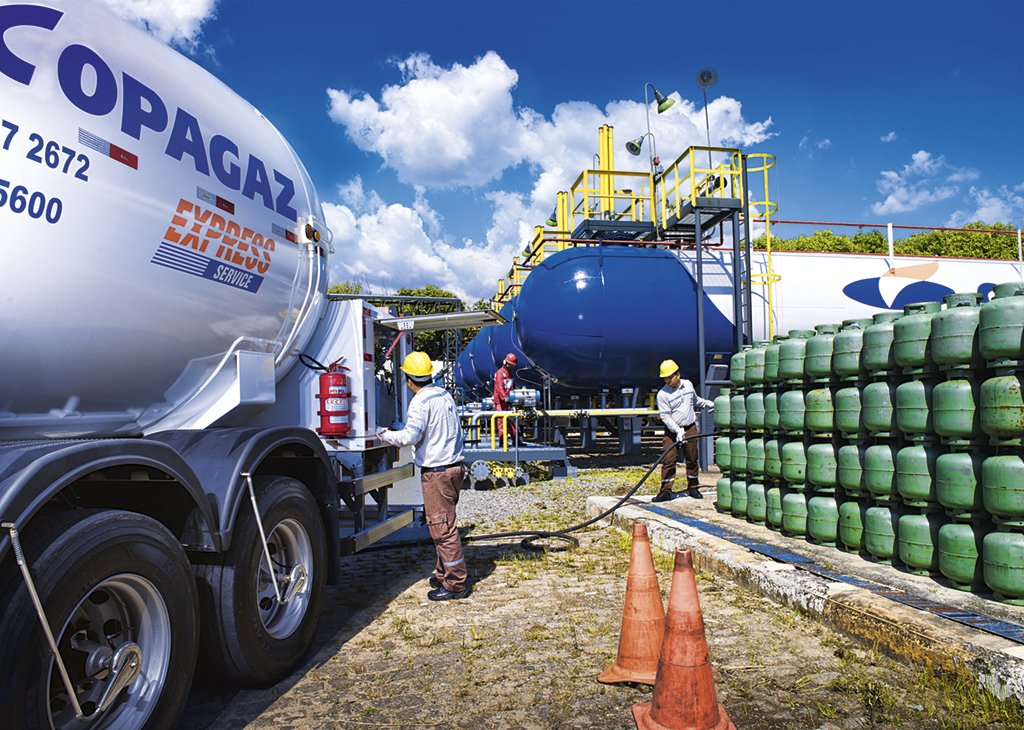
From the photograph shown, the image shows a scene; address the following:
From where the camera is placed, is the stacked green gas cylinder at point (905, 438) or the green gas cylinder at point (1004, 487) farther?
the stacked green gas cylinder at point (905, 438)

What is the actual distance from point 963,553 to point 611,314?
→ 8742 millimetres

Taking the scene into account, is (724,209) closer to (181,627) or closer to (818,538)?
(818,538)

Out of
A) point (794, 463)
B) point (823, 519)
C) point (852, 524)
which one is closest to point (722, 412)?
point (794, 463)

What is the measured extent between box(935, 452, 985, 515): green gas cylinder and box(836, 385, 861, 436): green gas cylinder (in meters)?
0.90

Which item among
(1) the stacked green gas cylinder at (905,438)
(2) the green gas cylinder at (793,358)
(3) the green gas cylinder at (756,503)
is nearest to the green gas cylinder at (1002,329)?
(1) the stacked green gas cylinder at (905,438)

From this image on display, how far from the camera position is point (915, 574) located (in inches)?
191

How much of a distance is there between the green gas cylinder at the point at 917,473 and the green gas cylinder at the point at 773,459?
1.49 m

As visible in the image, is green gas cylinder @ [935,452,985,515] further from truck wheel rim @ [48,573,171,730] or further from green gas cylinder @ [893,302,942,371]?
truck wheel rim @ [48,573,171,730]

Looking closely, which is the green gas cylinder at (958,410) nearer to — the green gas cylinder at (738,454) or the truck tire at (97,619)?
the green gas cylinder at (738,454)

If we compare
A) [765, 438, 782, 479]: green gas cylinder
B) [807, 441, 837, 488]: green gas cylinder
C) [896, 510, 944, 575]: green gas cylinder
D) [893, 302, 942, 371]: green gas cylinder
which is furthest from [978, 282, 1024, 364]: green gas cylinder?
[765, 438, 782, 479]: green gas cylinder

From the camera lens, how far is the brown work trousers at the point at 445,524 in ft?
17.5

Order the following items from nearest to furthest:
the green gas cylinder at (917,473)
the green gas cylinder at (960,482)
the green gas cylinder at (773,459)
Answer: the green gas cylinder at (960,482)
the green gas cylinder at (917,473)
the green gas cylinder at (773,459)

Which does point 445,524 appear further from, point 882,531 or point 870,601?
point 882,531

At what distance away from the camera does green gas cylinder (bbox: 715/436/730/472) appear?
289 inches
